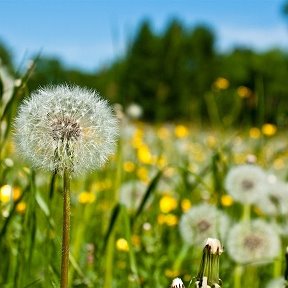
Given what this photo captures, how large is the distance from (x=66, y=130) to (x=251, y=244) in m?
1.46

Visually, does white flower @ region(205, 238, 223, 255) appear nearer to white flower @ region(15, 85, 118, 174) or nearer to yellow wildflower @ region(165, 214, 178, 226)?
white flower @ region(15, 85, 118, 174)

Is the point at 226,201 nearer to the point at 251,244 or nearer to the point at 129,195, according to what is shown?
the point at 129,195

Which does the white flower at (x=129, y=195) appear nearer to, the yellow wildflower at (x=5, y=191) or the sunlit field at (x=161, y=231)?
the sunlit field at (x=161, y=231)

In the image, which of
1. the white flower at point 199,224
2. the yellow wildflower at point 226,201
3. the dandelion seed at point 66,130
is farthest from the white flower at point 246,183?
the dandelion seed at point 66,130

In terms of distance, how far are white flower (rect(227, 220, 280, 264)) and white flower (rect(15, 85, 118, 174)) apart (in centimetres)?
131

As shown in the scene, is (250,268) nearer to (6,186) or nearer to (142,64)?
(6,186)

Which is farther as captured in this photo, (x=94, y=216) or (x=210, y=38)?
(x=210, y=38)

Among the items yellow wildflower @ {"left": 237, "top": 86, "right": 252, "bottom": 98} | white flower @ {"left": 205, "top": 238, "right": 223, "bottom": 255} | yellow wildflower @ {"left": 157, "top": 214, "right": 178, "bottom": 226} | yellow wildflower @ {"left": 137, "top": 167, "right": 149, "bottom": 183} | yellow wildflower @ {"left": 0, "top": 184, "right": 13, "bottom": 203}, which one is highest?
yellow wildflower @ {"left": 237, "top": 86, "right": 252, "bottom": 98}

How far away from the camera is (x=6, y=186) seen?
198 cm

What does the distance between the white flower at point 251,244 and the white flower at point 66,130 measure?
131 centimetres

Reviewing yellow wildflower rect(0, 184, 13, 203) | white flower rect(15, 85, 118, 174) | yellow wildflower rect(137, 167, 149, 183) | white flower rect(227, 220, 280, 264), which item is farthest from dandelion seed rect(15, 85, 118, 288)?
yellow wildflower rect(137, 167, 149, 183)

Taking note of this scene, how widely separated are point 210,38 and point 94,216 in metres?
48.3

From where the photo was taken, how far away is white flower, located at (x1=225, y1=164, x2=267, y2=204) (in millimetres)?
Result: 2582

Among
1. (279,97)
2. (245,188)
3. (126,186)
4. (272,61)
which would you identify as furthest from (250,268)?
(272,61)
